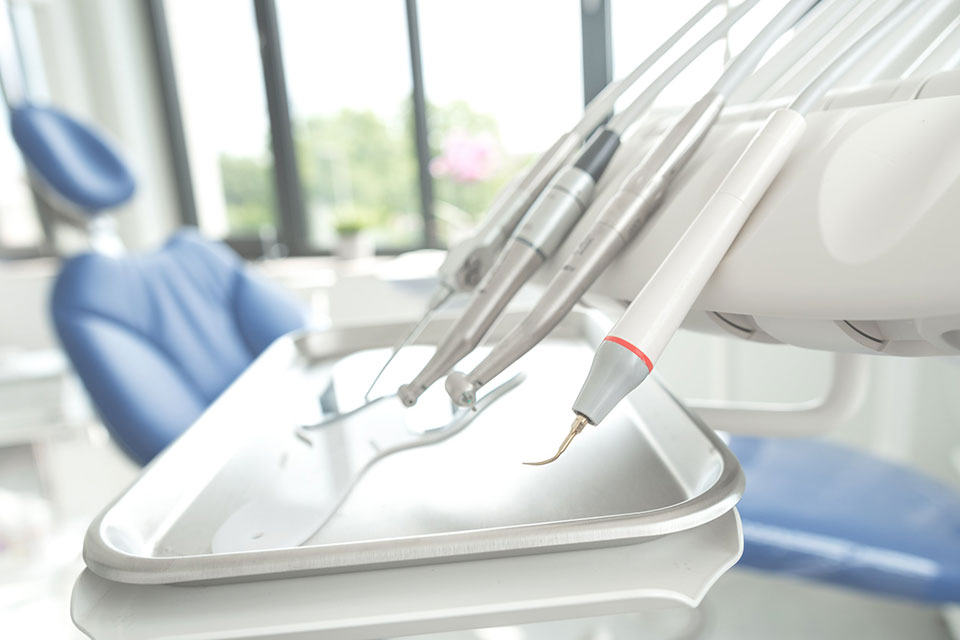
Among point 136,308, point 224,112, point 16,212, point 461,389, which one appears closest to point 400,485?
point 461,389

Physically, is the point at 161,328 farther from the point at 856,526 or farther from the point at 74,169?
the point at 856,526

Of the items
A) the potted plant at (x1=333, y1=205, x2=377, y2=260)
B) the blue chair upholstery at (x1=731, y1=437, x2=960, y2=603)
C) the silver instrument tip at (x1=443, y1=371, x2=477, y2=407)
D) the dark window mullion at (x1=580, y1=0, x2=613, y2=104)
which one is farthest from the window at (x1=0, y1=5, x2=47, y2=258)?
the silver instrument tip at (x1=443, y1=371, x2=477, y2=407)

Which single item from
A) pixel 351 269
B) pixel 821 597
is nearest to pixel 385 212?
pixel 351 269

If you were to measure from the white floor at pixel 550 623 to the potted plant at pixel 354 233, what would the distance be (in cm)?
87

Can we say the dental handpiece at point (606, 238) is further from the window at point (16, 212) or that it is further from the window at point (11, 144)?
the window at point (16, 212)

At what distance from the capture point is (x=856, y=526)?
905 mm

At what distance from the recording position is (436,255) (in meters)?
1.93

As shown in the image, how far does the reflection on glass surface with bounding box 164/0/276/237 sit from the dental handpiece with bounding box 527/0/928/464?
7.49 ft

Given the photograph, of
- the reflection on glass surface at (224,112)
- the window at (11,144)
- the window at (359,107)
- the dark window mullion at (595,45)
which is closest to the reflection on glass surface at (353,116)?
the window at (359,107)

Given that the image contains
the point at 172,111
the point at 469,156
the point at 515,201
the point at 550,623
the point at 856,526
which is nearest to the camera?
the point at 515,201

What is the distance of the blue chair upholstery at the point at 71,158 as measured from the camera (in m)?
1.11

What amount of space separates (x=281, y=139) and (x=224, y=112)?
252mm

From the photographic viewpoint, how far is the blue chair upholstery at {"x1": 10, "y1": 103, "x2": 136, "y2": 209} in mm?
1107

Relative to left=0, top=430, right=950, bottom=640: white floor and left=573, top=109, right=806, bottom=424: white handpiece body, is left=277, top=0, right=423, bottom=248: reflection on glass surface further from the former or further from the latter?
left=573, top=109, right=806, bottom=424: white handpiece body
